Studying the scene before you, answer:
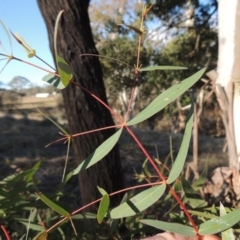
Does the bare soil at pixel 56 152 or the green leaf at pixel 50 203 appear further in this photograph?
the bare soil at pixel 56 152

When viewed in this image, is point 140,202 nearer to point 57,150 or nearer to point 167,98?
point 167,98

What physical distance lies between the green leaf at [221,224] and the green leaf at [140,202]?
0.16 feet

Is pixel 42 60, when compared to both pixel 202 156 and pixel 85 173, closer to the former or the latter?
pixel 85 173

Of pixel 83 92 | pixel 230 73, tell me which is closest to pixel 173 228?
pixel 230 73

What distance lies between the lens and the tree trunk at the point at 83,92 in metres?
1.45

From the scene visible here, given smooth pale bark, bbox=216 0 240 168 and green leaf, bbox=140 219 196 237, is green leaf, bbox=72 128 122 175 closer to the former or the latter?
green leaf, bbox=140 219 196 237

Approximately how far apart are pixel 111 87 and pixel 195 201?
26.4ft

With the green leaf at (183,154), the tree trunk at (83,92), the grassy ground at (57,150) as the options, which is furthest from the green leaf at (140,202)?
the grassy ground at (57,150)

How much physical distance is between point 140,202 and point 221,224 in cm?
8

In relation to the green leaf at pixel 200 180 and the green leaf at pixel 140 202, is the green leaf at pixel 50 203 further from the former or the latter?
the green leaf at pixel 200 180

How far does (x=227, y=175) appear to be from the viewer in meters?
0.85

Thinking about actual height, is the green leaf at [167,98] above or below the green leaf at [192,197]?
above

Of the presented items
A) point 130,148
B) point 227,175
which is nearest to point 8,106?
point 130,148

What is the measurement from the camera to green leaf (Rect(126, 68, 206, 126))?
41cm
